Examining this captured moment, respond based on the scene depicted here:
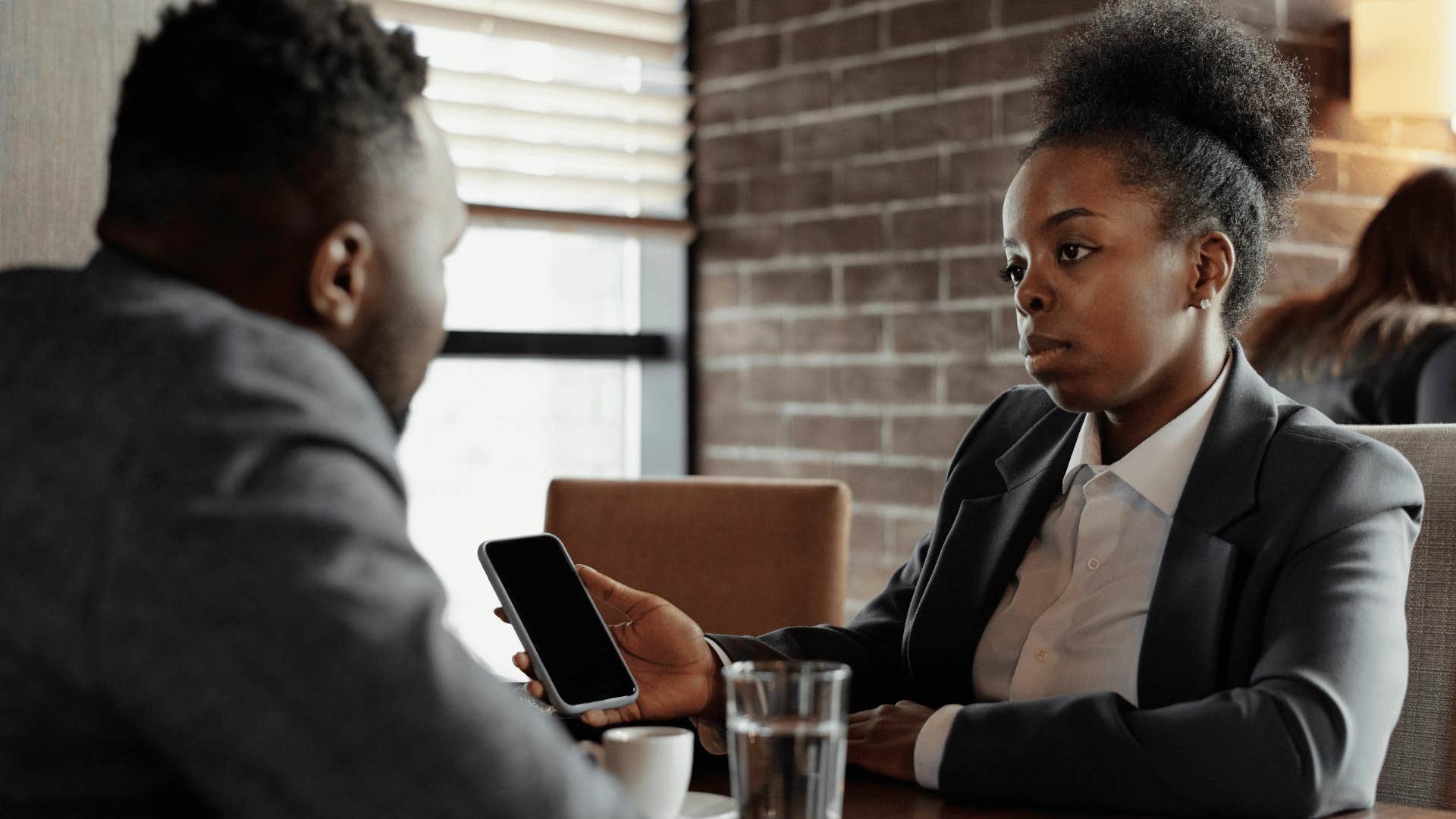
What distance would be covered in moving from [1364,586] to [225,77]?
96 centimetres

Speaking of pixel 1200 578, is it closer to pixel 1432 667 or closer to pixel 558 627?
pixel 1432 667

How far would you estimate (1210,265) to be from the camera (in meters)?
1.45

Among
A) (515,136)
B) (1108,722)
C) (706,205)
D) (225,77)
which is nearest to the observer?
(225,77)

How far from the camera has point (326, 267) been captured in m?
0.76

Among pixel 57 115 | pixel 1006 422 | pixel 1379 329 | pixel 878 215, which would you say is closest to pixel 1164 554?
pixel 1006 422

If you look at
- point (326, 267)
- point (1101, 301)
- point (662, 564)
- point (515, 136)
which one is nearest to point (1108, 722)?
point (1101, 301)

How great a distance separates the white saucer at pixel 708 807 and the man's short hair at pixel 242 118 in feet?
1.60

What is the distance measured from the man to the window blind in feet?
6.63

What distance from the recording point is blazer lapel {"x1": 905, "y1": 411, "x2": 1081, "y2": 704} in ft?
4.83

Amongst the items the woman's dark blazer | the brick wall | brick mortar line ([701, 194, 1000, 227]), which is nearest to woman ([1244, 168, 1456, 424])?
the brick wall

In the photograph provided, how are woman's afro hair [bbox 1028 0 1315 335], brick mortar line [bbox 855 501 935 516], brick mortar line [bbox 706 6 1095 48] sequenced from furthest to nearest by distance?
brick mortar line [bbox 855 501 935 516] < brick mortar line [bbox 706 6 1095 48] < woman's afro hair [bbox 1028 0 1315 335]

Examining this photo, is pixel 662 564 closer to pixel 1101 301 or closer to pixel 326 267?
pixel 1101 301

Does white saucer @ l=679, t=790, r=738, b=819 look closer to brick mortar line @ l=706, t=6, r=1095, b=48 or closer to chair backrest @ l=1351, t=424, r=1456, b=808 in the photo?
chair backrest @ l=1351, t=424, r=1456, b=808

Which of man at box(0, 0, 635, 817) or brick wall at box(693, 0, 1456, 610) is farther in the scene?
brick wall at box(693, 0, 1456, 610)
